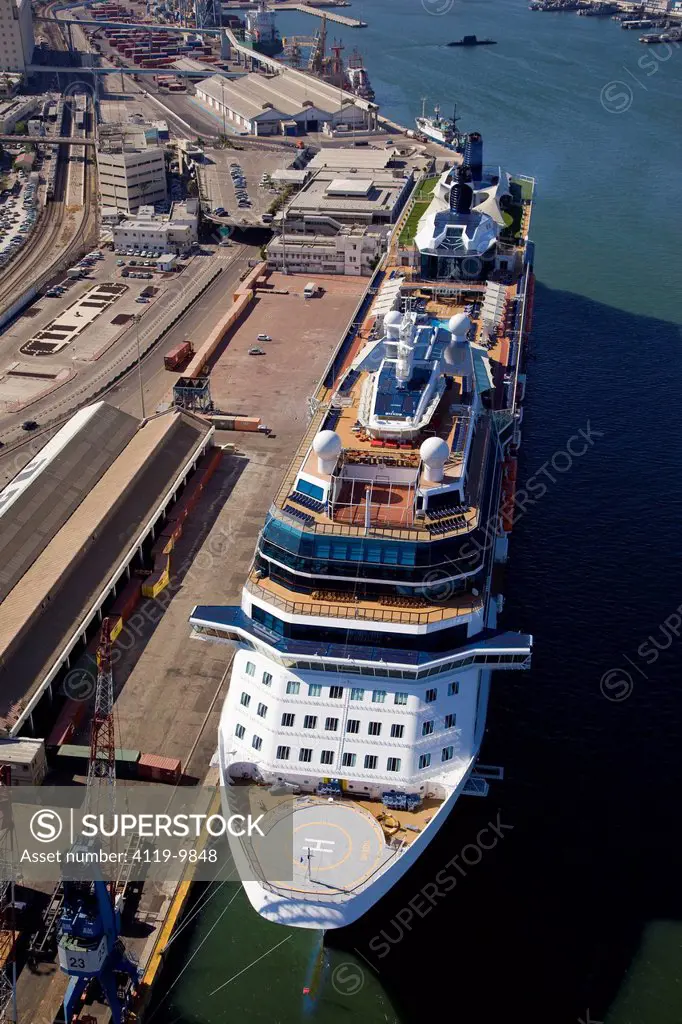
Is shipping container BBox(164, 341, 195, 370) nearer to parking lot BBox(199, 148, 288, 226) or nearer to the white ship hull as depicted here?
parking lot BBox(199, 148, 288, 226)

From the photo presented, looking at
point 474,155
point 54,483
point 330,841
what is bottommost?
point 330,841

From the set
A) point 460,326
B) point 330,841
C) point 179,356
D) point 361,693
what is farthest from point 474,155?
point 330,841

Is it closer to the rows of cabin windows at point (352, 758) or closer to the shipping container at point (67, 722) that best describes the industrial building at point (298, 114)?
the shipping container at point (67, 722)

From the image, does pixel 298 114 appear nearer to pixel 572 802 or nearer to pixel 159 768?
pixel 159 768

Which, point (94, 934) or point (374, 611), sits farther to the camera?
point (374, 611)

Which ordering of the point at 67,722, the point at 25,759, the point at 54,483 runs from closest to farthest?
the point at 25,759 < the point at 67,722 < the point at 54,483

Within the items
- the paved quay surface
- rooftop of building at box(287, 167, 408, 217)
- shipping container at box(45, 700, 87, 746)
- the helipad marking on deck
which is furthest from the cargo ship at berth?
rooftop of building at box(287, 167, 408, 217)

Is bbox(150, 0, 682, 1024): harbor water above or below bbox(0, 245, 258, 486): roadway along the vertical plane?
below
